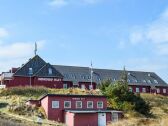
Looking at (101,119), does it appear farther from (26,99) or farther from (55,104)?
(26,99)

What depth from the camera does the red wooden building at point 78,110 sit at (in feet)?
171

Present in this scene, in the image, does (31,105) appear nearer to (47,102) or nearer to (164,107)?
(47,102)

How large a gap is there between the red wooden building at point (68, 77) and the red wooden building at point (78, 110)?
13.4 m

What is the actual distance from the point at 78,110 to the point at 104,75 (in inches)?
1459

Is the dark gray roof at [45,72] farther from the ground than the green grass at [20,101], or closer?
farther from the ground

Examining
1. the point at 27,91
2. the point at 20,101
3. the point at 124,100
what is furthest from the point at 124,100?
the point at 20,101

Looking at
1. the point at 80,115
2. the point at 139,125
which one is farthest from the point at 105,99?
the point at 139,125

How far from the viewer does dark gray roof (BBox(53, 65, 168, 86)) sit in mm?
85812

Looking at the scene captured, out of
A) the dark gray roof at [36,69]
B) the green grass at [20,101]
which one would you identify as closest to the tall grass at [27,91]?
the green grass at [20,101]

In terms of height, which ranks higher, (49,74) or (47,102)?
(49,74)

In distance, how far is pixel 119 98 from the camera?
60.0 m

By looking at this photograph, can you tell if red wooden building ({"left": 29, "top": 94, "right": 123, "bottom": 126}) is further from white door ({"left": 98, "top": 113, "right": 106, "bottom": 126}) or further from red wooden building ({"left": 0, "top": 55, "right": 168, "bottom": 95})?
red wooden building ({"left": 0, "top": 55, "right": 168, "bottom": 95})

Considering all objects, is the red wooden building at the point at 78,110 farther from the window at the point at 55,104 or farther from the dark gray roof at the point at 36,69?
the dark gray roof at the point at 36,69

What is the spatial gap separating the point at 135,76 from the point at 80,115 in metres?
44.7
